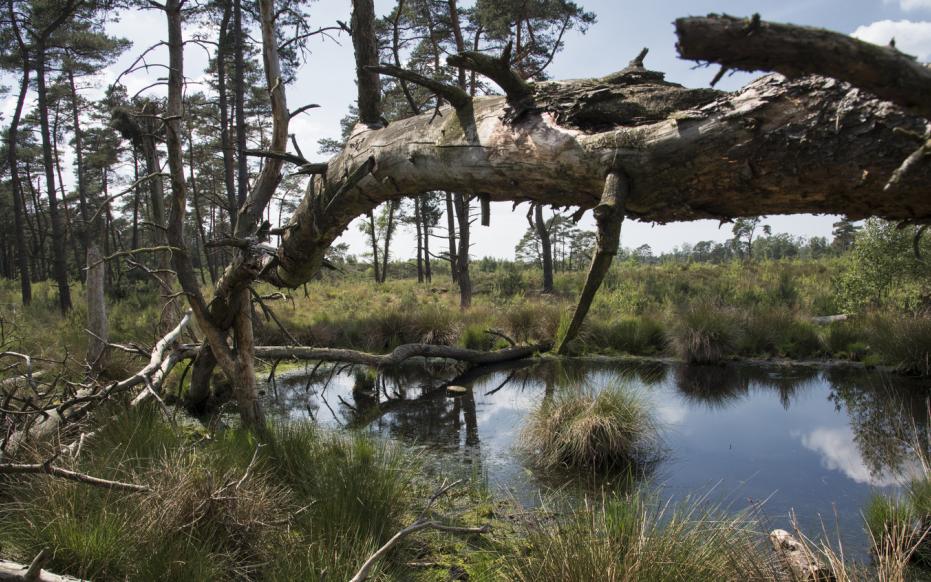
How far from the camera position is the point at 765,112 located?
68.8 inches

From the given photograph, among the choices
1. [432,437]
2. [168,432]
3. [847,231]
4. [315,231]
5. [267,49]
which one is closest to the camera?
[315,231]

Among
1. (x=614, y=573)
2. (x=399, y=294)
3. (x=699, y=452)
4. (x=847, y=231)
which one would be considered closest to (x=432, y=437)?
(x=699, y=452)

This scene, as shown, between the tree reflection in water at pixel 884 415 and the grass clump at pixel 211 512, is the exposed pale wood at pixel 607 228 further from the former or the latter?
the tree reflection in water at pixel 884 415

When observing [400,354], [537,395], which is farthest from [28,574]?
[537,395]

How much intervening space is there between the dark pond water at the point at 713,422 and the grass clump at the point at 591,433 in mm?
236

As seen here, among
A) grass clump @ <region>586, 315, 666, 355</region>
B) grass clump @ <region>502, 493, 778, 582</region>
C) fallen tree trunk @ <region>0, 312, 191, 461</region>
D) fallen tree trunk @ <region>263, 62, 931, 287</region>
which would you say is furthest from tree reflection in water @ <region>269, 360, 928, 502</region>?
fallen tree trunk @ <region>263, 62, 931, 287</region>

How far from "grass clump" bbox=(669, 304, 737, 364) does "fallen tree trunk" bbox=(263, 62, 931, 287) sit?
8190mm

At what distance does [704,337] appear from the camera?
10031 millimetres

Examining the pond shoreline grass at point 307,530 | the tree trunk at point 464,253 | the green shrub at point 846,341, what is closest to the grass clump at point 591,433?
the pond shoreline grass at point 307,530

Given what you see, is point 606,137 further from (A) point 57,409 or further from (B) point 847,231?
(B) point 847,231

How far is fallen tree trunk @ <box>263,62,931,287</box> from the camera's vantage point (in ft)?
5.18

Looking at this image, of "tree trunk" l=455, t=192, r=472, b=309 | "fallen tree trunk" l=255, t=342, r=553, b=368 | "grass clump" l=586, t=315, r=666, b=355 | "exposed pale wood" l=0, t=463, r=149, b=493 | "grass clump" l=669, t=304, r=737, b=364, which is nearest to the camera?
"exposed pale wood" l=0, t=463, r=149, b=493

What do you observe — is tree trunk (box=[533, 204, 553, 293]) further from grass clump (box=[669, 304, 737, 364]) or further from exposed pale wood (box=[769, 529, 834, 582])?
exposed pale wood (box=[769, 529, 834, 582])

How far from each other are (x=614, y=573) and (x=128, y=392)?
4570 mm
